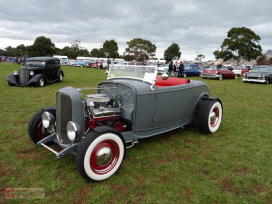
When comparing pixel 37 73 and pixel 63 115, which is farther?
pixel 37 73

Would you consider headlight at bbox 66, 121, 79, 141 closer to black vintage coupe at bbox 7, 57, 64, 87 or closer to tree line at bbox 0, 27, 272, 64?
black vintage coupe at bbox 7, 57, 64, 87

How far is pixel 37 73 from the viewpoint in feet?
38.1

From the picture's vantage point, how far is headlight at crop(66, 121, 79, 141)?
9.25 ft

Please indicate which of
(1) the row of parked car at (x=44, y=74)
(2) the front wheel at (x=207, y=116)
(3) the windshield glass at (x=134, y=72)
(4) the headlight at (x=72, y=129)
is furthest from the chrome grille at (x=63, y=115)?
(1) the row of parked car at (x=44, y=74)

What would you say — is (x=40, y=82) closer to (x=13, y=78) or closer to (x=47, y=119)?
(x=13, y=78)

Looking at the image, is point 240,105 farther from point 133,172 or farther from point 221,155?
point 133,172

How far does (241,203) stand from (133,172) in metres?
1.45

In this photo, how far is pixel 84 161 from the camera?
2.59m

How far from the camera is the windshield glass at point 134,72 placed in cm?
378

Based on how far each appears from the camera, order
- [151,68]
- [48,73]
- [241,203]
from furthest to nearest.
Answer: [48,73], [151,68], [241,203]

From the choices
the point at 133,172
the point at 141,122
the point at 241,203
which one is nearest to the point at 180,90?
the point at 141,122

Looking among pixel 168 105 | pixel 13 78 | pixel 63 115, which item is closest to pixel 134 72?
pixel 168 105

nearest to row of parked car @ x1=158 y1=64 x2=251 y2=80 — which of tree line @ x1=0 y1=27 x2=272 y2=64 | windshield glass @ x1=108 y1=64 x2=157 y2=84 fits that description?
windshield glass @ x1=108 y1=64 x2=157 y2=84

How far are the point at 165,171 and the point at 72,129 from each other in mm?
1530
